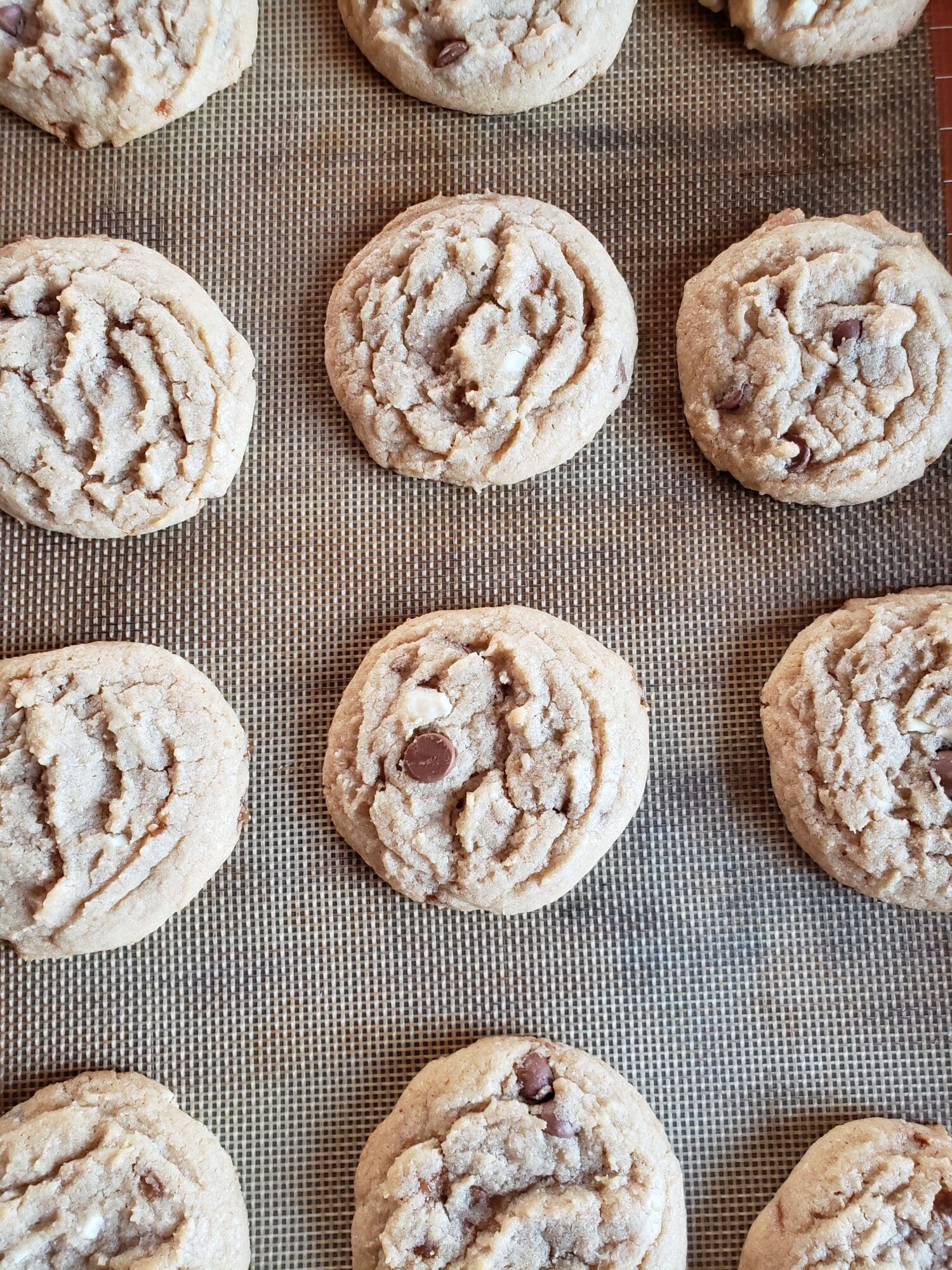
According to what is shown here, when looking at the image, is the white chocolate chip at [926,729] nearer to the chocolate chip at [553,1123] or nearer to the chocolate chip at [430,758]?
the chocolate chip at [430,758]

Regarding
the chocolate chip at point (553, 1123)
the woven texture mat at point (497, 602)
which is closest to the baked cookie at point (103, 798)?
the woven texture mat at point (497, 602)

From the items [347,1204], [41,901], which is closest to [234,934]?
[41,901]

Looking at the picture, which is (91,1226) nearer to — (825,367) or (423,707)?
(423,707)

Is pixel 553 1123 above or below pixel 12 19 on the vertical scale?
below

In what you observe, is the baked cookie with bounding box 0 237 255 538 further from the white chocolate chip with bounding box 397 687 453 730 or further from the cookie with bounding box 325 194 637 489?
the white chocolate chip with bounding box 397 687 453 730

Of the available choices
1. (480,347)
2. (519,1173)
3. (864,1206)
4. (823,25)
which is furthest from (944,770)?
(823,25)

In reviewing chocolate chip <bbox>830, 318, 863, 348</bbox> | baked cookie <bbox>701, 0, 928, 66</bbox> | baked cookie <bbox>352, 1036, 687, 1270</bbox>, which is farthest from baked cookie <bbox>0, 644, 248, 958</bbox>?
baked cookie <bbox>701, 0, 928, 66</bbox>
